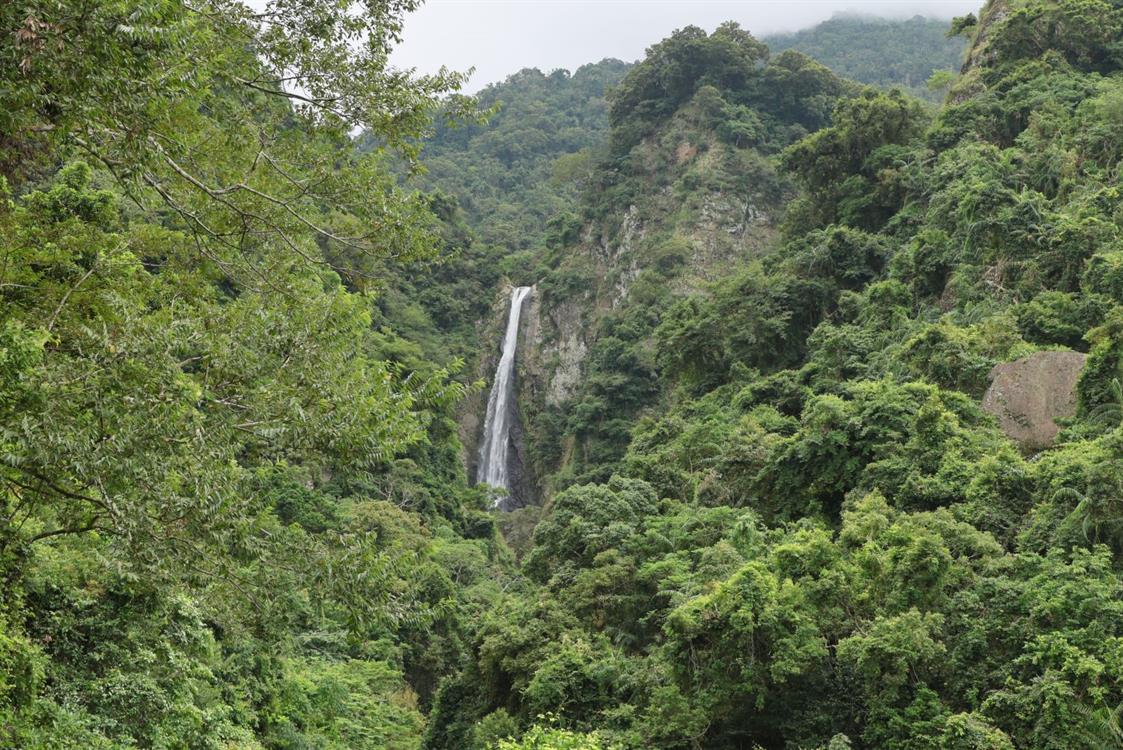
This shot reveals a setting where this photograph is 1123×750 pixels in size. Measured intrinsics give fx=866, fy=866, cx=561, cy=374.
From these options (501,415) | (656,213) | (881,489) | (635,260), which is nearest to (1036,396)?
(881,489)

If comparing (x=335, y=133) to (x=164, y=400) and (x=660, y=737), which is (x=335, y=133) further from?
(x=660, y=737)

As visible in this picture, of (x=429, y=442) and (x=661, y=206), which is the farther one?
(x=661, y=206)

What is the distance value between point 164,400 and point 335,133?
345 cm

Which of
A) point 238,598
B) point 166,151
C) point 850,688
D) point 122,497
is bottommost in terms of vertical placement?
point 850,688

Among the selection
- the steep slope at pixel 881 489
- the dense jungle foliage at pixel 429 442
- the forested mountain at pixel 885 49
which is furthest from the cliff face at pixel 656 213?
the forested mountain at pixel 885 49

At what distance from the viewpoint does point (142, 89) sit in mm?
4824

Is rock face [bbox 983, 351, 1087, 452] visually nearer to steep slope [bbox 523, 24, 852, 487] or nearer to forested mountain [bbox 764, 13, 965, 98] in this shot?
steep slope [bbox 523, 24, 852, 487]

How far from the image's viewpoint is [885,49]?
78.0 m

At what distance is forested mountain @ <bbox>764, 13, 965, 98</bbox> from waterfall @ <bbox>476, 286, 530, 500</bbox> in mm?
37958

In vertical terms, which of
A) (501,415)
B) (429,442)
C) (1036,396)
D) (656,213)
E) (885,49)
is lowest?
(429,442)

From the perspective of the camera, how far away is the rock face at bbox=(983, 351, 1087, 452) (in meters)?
13.3

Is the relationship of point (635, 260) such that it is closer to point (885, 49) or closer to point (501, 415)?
point (501, 415)

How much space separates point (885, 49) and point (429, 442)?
261 feet

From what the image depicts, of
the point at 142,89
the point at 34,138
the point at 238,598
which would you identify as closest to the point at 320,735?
the point at 238,598
